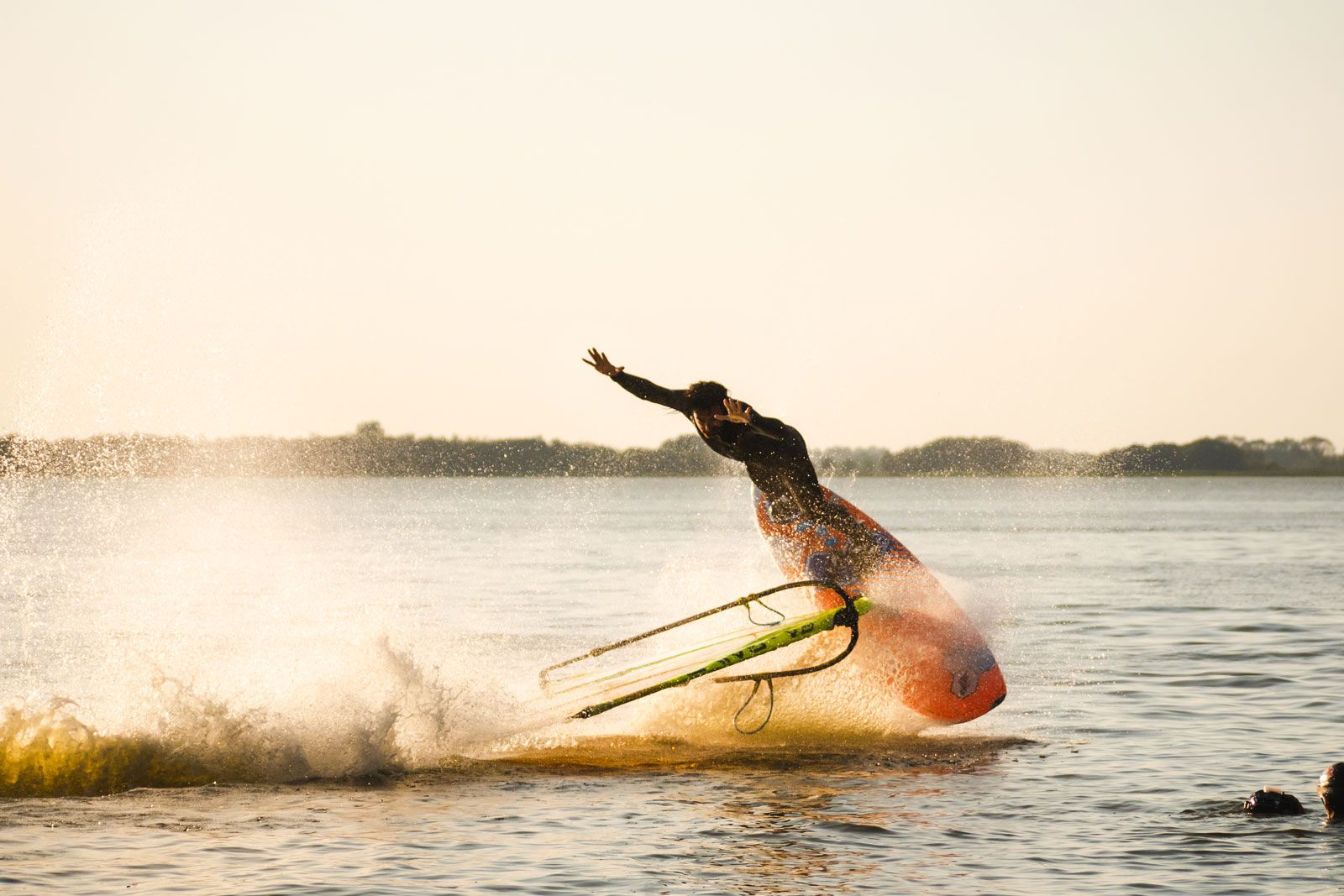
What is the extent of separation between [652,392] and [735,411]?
0.75 m

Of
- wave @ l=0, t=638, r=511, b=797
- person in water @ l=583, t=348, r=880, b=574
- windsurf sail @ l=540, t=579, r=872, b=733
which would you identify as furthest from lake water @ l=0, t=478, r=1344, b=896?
person in water @ l=583, t=348, r=880, b=574

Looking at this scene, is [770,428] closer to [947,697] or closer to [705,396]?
[705,396]

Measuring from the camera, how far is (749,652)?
45.3 ft

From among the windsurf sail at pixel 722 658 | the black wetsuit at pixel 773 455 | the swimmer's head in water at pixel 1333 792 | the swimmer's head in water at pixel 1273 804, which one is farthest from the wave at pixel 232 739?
the swimmer's head in water at pixel 1333 792

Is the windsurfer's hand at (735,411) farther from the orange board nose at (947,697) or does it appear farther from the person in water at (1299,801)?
the person in water at (1299,801)

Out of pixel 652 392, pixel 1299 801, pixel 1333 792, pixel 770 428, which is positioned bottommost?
pixel 1299 801

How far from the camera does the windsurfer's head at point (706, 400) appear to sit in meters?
13.7

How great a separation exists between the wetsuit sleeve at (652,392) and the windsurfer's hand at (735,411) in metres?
0.33

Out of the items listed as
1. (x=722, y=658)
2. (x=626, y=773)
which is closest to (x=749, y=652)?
(x=722, y=658)

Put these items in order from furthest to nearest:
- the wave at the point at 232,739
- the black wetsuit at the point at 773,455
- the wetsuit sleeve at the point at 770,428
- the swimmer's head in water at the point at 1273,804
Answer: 1. the wetsuit sleeve at the point at 770,428
2. the black wetsuit at the point at 773,455
3. the wave at the point at 232,739
4. the swimmer's head in water at the point at 1273,804

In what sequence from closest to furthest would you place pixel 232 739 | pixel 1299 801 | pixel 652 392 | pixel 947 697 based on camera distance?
pixel 1299 801 < pixel 232 739 < pixel 652 392 < pixel 947 697

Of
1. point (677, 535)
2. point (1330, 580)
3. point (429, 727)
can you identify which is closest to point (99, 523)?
point (677, 535)

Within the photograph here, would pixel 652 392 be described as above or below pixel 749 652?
above

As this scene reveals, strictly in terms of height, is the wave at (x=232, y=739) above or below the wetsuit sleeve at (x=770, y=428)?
below
